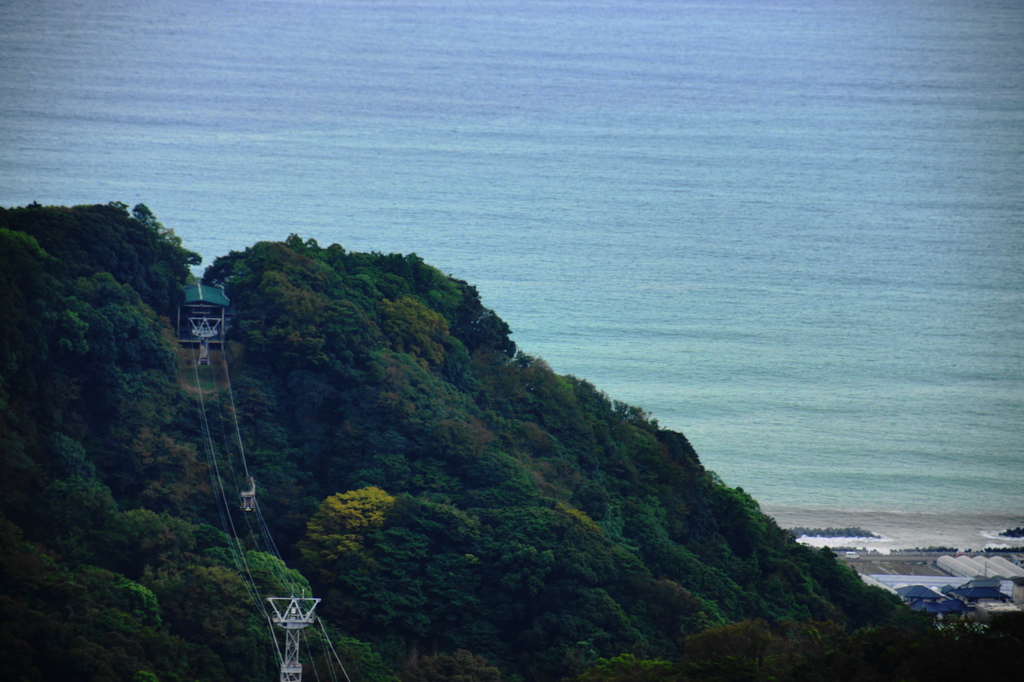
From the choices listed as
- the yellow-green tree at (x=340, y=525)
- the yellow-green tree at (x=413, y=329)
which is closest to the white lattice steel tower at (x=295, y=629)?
the yellow-green tree at (x=340, y=525)

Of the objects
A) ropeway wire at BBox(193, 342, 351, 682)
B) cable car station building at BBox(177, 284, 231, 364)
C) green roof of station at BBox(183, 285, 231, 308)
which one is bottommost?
ropeway wire at BBox(193, 342, 351, 682)

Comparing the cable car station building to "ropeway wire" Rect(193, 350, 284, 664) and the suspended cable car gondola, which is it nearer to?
"ropeway wire" Rect(193, 350, 284, 664)

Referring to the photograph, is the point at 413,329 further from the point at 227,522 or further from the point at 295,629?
the point at 295,629

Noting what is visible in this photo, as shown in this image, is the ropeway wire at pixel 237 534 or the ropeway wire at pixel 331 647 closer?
the ropeway wire at pixel 331 647

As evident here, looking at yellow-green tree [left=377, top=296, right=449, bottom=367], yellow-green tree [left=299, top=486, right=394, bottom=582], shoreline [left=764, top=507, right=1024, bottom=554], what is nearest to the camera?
yellow-green tree [left=299, top=486, right=394, bottom=582]

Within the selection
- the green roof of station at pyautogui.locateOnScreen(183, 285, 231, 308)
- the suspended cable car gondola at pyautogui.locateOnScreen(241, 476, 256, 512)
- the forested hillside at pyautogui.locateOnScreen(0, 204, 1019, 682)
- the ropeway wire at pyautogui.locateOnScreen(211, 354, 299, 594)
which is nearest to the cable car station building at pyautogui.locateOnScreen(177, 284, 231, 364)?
the green roof of station at pyautogui.locateOnScreen(183, 285, 231, 308)

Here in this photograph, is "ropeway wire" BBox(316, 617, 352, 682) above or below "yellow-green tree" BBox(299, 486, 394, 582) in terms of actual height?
below

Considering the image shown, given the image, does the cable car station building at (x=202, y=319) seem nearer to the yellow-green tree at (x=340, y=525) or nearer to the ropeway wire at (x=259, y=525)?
the ropeway wire at (x=259, y=525)
